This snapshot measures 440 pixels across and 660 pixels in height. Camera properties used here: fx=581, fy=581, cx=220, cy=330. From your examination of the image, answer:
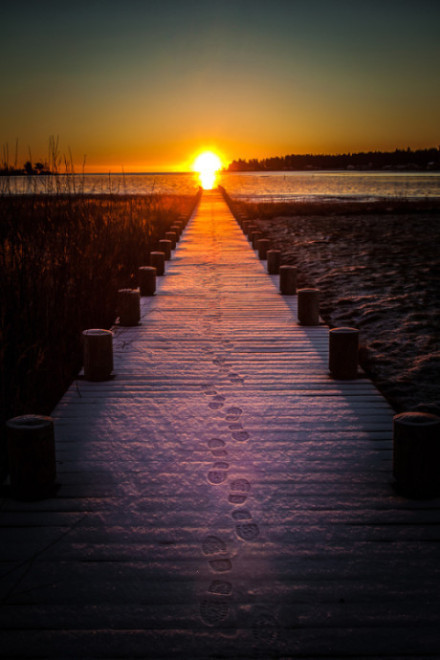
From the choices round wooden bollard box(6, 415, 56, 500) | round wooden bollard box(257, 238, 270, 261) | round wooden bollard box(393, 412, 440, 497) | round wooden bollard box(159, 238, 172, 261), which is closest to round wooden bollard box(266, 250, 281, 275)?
round wooden bollard box(257, 238, 270, 261)

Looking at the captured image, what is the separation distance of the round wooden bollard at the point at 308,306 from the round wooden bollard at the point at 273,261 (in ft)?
10.4

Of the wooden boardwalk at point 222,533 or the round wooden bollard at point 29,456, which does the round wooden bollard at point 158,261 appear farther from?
the round wooden bollard at point 29,456

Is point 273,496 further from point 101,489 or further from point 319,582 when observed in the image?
point 101,489

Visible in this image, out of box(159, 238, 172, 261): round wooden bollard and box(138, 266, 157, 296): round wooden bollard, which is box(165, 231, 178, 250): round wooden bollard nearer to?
box(159, 238, 172, 261): round wooden bollard

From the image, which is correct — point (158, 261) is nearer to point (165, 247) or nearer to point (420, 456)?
point (165, 247)

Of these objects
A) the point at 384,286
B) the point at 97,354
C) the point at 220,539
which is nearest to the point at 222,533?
the point at 220,539

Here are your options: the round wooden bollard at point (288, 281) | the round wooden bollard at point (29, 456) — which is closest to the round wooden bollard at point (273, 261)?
the round wooden bollard at point (288, 281)

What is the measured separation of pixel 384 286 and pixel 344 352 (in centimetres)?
589

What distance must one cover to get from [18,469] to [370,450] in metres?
1.72

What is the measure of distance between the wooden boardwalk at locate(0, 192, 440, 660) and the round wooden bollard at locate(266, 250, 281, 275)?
4.95 metres

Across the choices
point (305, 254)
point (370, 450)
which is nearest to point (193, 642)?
point (370, 450)

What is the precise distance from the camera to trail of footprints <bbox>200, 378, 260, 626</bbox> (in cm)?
183

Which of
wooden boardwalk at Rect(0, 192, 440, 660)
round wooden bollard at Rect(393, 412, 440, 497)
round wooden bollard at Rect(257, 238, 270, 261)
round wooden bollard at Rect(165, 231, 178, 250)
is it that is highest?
round wooden bollard at Rect(165, 231, 178, 250)

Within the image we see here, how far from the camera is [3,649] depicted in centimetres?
168
